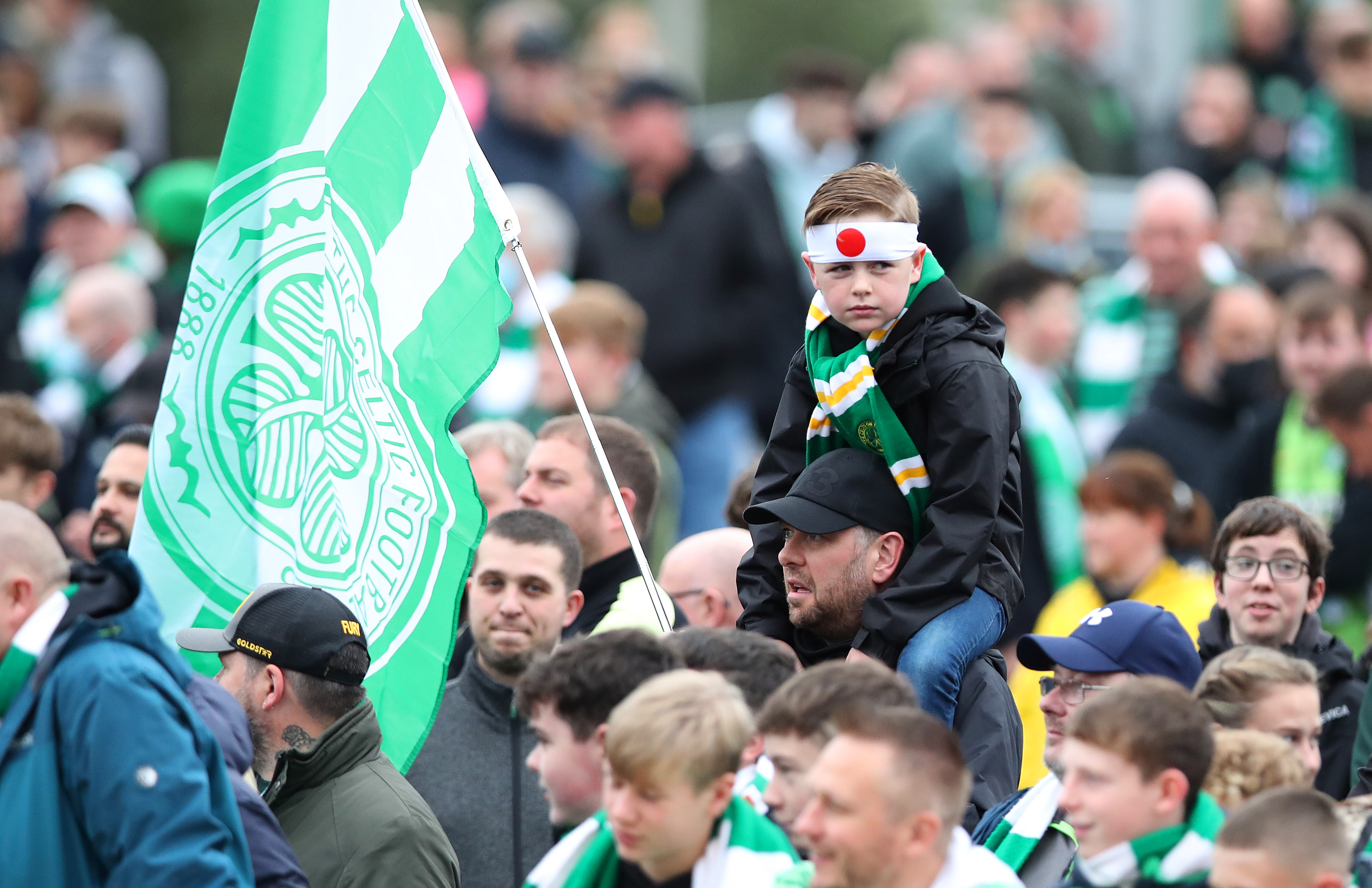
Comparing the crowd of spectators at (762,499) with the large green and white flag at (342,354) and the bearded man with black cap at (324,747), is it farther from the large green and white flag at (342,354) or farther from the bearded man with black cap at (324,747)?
the large green and white flag at (342,354)

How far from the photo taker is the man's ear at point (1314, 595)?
6.57 m

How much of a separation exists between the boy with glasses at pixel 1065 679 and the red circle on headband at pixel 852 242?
1.18 m

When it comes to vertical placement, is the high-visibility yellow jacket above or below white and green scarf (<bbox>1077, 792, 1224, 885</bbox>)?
below

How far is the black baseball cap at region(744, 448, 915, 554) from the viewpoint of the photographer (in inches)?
222

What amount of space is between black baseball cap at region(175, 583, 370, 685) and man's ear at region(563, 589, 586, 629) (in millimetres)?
1217

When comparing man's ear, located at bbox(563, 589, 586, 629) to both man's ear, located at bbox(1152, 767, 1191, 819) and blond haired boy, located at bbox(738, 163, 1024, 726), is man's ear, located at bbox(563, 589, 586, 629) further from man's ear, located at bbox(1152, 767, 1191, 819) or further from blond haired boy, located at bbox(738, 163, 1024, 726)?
man's ear, located at bbox(1152, 767, 1191, 819)

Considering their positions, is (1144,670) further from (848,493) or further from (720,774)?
(720,774)

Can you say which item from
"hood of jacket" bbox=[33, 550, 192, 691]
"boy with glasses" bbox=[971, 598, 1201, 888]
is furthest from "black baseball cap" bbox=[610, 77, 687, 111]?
"hood of jacket" bbox=[33, 550, 192, 691]

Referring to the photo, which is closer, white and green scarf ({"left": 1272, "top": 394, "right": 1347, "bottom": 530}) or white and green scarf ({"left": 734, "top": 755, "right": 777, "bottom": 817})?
white and green scarf ({"left": 734, "top": 755, "right": 777, "bottom": 817})

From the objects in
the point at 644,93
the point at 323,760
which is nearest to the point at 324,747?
the point at 323,760

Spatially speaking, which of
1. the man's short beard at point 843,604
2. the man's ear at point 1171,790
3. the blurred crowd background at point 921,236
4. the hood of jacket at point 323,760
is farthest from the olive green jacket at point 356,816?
the man's ear at point 1171,790

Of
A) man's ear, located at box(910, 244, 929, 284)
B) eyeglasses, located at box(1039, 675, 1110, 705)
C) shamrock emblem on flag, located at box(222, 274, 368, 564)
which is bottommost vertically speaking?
eyeglasses, located at box(1039, 675, 1110, 705)

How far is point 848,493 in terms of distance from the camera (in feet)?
18.6

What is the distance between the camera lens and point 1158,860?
4441 millimetres
